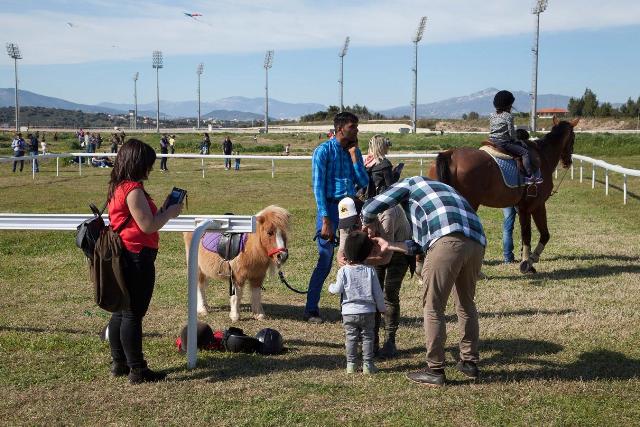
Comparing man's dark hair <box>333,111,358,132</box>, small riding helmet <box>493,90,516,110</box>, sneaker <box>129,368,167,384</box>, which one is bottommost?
sneaker <box>129,368,167,384</box>

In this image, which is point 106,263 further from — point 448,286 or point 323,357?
point 448,286

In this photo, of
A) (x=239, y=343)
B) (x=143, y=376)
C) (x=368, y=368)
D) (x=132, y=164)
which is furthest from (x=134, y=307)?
(x=368, y=368)

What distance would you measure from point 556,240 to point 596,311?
533cm

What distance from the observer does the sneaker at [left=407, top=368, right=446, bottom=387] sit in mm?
5613

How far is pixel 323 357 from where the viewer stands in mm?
6547

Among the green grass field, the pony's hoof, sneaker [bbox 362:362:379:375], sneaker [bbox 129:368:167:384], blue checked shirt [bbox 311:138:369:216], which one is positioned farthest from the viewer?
the pony's hoof

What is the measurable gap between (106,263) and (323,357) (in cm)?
→ 215

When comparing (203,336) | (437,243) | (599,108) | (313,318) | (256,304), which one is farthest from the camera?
(599,108)

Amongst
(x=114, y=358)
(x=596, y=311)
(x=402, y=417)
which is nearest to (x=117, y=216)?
(x=114, y=358)

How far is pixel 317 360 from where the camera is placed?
6438mm

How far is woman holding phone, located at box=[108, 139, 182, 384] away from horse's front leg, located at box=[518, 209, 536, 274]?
6.25m

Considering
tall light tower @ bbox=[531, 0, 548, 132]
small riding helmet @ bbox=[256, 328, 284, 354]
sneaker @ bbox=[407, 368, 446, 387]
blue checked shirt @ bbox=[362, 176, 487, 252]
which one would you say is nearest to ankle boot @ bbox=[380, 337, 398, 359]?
sneaker @ bbox=[407, 368, 446, 387]

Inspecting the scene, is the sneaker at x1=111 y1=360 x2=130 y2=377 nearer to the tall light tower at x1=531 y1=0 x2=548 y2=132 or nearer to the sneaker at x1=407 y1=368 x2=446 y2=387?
the sneaker at x1=407 y1=368 x2=446 y2=387

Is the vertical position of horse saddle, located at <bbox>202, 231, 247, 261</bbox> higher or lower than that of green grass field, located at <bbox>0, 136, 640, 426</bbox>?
higher
